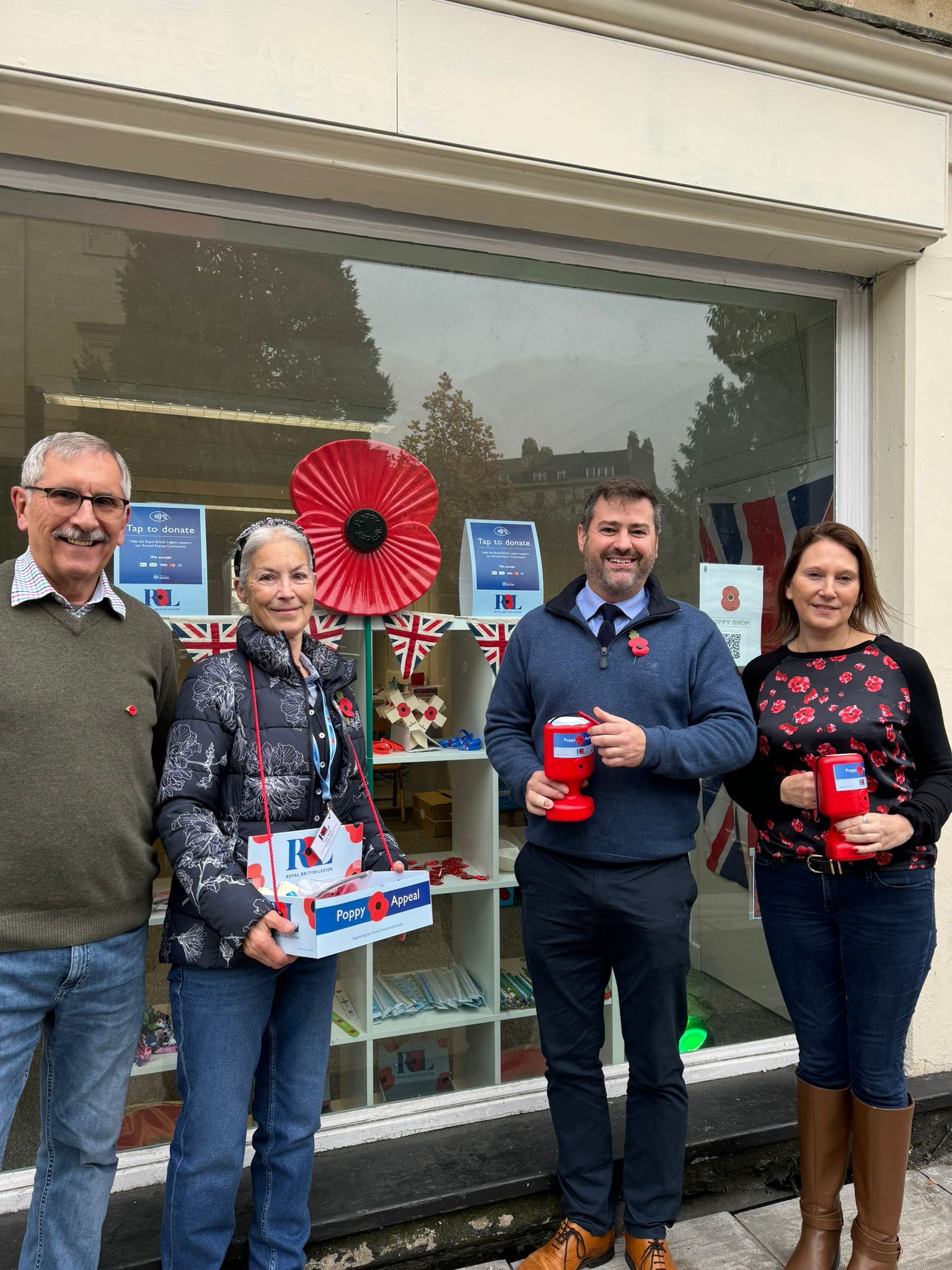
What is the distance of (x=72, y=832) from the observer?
74.1 inches

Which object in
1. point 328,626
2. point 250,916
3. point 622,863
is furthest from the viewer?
point 328,626

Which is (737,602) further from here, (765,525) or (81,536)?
(81,536)

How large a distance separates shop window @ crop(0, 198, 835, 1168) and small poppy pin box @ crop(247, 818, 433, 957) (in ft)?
3.22

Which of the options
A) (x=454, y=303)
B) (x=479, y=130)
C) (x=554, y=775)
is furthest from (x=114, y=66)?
(x=554, y=775)

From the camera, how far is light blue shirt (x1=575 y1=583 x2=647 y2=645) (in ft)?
8.06

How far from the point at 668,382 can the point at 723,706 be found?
1.67m

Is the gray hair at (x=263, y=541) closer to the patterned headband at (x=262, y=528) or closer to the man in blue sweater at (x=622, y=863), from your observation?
the patterned headband at (x=262, y=528)

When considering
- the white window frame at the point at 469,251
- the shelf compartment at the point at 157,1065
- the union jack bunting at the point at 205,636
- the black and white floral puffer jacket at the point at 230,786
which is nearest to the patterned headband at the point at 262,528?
the black and white floral puffer jacket at the point at 230,786

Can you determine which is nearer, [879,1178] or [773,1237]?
[879,1178]

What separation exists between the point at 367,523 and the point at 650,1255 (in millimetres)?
2246

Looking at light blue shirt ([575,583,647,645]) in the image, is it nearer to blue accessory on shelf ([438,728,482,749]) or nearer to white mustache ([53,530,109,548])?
blue accessory on shelf ([438,728,482,749])

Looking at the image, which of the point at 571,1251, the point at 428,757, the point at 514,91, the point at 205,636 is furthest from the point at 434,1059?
the point at 514,91

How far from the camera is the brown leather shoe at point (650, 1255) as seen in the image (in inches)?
92.0

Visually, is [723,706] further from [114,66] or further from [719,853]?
[114,66]
